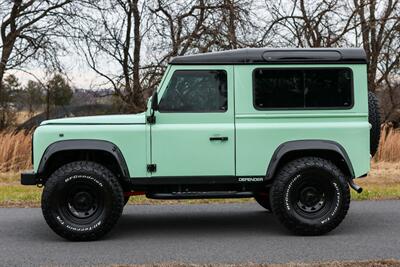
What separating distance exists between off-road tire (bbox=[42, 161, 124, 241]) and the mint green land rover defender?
12 mm

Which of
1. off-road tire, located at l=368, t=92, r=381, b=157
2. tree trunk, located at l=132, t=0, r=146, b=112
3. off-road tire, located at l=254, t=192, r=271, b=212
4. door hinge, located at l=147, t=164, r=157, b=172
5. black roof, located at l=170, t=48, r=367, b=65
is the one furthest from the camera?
tree trunk, located at l=132, t=0, r=146, b=112

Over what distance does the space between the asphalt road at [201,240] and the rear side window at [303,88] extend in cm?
159

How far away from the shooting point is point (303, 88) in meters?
7.39

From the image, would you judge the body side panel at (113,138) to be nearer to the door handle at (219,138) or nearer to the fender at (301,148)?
the door handle at (219,138)

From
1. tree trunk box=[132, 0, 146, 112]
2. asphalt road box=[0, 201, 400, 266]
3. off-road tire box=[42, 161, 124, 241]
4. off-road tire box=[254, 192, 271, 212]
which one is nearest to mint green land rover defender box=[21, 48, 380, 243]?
off-road tire box=[42, 161, 124, 241]

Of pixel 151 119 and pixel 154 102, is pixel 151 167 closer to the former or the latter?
pixel 151 119

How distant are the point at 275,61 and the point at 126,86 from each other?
12.9m

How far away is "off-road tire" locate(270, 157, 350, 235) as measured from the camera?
7215mm

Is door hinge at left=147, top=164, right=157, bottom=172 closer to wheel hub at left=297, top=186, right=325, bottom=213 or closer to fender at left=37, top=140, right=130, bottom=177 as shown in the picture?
fender at left=37, top=140, right=130, bottom=177

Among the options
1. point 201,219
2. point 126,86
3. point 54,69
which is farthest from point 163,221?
point 54,69

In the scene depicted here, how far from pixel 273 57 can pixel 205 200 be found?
3.64 metres

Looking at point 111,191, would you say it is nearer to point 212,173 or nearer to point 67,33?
point 212,173

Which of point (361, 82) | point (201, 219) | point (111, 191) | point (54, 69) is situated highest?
point (54, 69)

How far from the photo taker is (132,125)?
7230 mm
